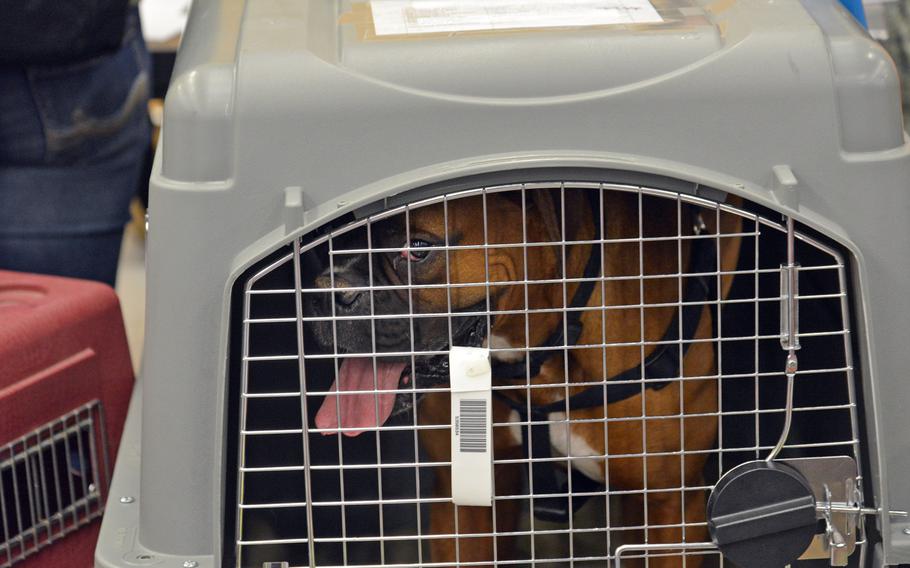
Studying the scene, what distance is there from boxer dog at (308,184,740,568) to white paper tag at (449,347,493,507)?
0.11 ft

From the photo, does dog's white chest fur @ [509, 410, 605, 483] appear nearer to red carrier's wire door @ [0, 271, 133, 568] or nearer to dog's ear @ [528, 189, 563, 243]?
Result: dog's ear @ [528, 189, 563, 243]

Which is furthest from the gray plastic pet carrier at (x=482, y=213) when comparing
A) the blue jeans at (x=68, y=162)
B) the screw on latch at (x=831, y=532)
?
the blue jeans at (x=68, y=162)

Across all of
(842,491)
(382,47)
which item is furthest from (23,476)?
(842,491)

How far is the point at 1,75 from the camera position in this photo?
54.0 inches

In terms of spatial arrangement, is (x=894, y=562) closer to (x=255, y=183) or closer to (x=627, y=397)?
(x=627, y=397)

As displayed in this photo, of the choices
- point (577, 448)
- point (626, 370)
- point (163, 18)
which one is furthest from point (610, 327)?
point (163, 18)

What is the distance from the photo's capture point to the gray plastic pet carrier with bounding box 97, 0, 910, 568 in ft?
3.02

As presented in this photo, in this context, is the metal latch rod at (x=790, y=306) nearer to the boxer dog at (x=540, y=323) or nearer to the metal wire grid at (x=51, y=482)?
the boxer dog at (x=540, y=323)

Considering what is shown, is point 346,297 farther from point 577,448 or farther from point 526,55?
point 577,448

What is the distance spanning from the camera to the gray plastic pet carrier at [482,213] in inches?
36.3

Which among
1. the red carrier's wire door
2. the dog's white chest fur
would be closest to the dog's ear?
the dog's white chest fur

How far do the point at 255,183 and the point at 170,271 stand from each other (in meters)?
0.11

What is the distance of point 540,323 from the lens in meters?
1.16

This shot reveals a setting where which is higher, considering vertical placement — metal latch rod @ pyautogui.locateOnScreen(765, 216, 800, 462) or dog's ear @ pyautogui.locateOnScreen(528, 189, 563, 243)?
dog's ear @ pyautogui.locateOnScreen(528, 189, 563, 243)
